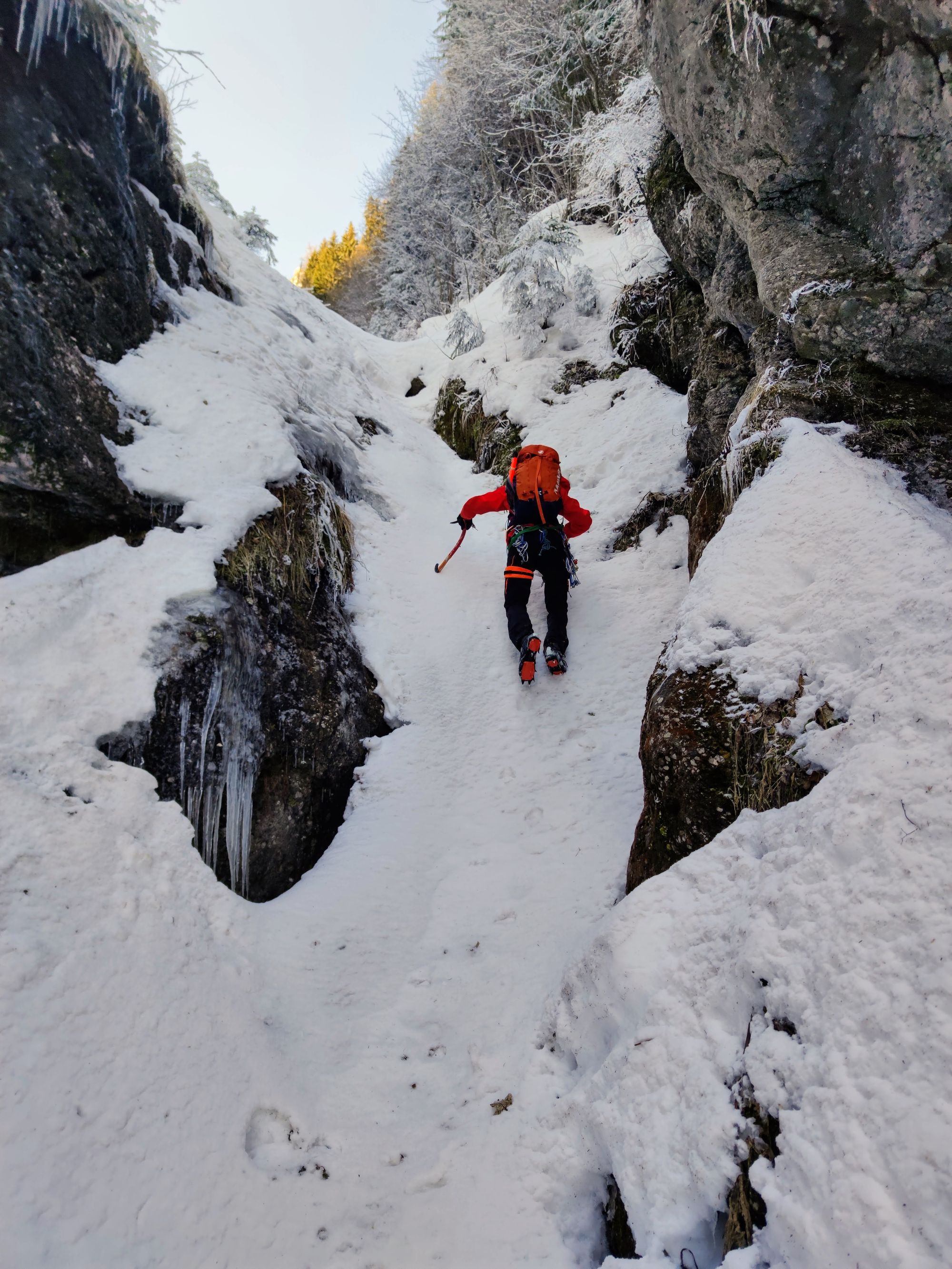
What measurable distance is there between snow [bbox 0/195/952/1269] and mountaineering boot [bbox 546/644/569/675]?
33cm

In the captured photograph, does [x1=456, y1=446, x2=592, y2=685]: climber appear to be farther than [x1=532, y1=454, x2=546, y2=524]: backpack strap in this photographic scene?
No

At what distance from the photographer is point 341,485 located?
7.40 meters

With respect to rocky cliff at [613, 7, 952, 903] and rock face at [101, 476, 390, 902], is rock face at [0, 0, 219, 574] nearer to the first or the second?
rock face at [101, 476, 390, 902]

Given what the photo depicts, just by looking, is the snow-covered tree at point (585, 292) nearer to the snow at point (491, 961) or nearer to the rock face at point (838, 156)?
the rock face at point (838, 156)

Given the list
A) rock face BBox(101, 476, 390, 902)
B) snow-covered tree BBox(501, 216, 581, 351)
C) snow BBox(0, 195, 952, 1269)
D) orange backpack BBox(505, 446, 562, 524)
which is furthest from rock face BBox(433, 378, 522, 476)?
snow BBox(0, 195, 952, 1269)

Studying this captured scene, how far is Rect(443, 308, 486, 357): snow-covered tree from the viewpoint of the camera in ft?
42.2

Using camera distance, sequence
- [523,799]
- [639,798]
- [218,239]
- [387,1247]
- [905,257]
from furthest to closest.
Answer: [218,239], [523,799], [639,798], [905,257], [387,1247]

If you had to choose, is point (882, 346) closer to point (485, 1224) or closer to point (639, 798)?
point (639, 798)

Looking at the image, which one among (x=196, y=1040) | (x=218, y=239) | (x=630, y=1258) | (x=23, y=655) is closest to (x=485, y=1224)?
(x=630, y=1258)

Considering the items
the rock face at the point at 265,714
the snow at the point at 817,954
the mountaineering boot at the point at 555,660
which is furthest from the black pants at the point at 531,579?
the snow at the point at 817,954

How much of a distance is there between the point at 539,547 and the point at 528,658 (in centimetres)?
124

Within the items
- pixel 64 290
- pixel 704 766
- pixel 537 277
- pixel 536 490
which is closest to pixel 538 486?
pixel 536 490

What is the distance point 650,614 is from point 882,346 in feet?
8.93

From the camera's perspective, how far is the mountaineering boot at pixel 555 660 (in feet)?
17.5
